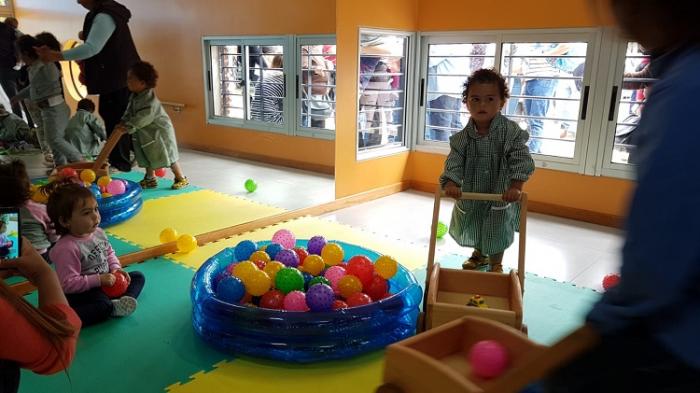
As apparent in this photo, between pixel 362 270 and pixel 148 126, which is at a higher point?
pixel 148 126

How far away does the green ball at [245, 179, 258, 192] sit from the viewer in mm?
4645

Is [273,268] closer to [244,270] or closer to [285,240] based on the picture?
[244,270]

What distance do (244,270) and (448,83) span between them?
3914mm

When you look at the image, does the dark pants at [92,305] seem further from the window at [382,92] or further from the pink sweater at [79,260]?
the window at [382,92]

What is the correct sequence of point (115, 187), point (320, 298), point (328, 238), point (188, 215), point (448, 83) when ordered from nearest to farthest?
1. point (320, 298)
2. point (115, 187)
3. point (188, 215)
4. point (328, 238)
5. point (448, 83)

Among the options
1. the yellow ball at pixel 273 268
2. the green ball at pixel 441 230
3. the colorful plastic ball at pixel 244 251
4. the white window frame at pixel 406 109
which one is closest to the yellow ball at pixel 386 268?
the yellow ball at pixel 273 268

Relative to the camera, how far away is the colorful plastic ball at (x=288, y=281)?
9.29 ft

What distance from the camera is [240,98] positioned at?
416 cm

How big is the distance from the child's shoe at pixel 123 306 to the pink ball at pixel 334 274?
1099 mm

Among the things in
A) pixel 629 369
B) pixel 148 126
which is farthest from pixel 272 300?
pixel 629 369

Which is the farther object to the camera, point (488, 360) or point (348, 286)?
point (348, 286)

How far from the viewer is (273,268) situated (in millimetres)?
2951

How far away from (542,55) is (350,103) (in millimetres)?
1981

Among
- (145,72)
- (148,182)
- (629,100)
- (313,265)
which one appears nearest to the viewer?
(313,265)
